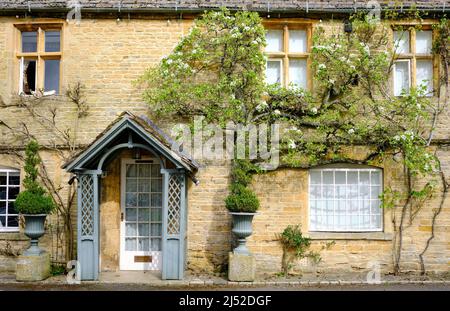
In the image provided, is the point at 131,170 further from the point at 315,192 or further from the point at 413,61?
the point at 413,61

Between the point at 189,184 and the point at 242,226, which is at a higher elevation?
the point at 189,184

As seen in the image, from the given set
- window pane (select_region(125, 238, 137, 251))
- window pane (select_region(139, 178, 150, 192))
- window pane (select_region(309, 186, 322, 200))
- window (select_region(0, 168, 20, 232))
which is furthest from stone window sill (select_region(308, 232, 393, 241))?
window (select_region(0, 168, 20, 232))

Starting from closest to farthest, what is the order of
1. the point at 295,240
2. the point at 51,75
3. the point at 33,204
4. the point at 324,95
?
1. the point at 33,204
2. the point at 295,240
3. the point at 324,95
4. the point at 51,75

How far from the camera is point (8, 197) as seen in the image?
11336 millimetres

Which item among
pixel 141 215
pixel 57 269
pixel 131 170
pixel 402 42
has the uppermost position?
pixel 402 42

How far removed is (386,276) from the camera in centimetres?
1073

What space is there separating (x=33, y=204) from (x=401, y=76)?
28.5 ft

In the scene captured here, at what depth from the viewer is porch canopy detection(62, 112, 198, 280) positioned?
9812mm

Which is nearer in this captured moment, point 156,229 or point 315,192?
point 156,229

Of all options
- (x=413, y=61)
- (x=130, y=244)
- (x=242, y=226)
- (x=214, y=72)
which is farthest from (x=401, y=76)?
(x=130, y=244)

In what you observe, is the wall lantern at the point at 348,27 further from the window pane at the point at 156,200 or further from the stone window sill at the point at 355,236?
the window pane at the point at 156,200

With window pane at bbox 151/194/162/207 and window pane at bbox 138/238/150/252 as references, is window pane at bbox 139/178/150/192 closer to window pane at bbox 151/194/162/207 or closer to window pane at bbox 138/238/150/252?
window pane at bbox 151/194/162/207

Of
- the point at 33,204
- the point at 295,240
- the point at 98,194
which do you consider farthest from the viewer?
the point at 295,240

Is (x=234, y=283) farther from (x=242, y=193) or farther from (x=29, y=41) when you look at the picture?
(x=29, y=41)
